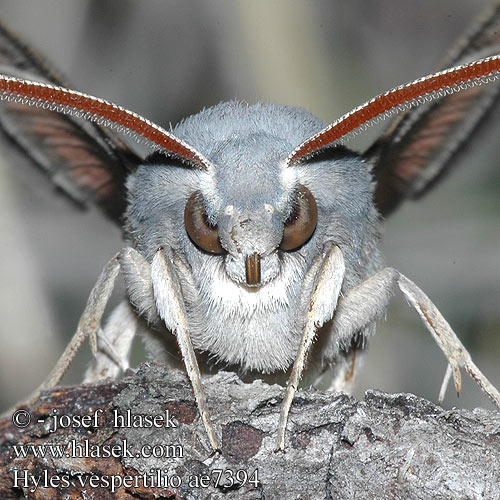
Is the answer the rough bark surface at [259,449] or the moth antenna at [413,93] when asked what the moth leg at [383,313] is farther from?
the moth antenna at [413,93]

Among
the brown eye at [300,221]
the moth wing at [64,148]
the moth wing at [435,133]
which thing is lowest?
the brown eye at [300,221]

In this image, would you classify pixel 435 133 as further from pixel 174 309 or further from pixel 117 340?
pixel 117 340

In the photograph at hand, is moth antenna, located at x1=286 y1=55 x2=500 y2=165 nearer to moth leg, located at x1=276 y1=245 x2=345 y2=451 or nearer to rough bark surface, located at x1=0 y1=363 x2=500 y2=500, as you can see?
moth leg, located at x1=276 y1=245 x2=345 y2=451

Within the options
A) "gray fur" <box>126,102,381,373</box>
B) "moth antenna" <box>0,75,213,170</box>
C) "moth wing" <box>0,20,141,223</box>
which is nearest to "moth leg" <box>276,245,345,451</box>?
"gray fur" <box>126,102,381,373</box>

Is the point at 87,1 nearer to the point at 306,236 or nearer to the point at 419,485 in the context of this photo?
the point at 306,236

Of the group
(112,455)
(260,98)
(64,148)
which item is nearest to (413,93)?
(112,455)

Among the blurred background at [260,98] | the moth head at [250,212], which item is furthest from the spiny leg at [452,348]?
the blurred background at [260,98]
